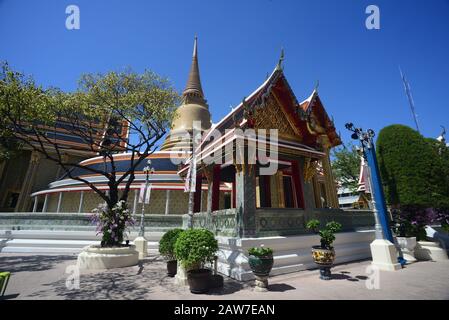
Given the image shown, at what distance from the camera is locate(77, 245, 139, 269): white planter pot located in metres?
8.74

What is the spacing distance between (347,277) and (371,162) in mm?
4772

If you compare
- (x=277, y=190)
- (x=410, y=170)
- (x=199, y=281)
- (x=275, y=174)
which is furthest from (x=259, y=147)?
(x=277, y=190)

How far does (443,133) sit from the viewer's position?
64.5 feet

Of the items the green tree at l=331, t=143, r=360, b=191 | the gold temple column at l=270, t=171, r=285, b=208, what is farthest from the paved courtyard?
the green tree at l=331, t=143, r=360, b=191

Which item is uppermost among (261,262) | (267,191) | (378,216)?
(267,191)

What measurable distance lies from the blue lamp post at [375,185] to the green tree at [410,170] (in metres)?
1.86

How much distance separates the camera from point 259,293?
5.41m

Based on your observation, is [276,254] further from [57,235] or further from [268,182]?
[57,235]

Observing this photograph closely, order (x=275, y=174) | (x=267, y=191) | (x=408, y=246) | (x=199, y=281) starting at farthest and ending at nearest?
1. (x=275, y=174)
2. (x=267, y=191)
3. (x=408, y=246)
4. (x=199, y=281)

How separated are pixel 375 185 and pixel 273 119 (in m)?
4.72

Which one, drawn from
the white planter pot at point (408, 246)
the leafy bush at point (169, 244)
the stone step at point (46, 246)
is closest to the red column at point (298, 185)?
the white planter pot at point (408, 246)

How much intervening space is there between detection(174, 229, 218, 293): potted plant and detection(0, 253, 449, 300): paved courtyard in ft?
0.89

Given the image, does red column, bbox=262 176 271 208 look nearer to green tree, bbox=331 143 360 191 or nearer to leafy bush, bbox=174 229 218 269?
leafy bush, bbox=174 229 218 269
